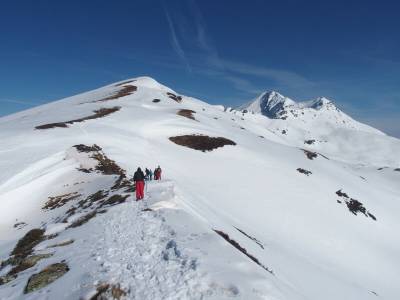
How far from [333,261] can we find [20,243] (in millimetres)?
28857

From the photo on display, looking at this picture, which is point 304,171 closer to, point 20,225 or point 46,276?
point 20,225

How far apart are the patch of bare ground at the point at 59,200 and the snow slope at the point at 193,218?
0.63 metres

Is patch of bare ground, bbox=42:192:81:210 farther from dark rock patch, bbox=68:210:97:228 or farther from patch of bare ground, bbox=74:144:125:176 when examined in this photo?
dark rock patch, bbox=68:210:97:228

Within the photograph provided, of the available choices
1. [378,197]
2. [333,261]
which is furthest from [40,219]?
[378,197]

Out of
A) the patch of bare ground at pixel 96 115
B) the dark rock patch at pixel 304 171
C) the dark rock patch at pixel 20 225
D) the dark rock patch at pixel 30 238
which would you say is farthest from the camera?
the dark rock patch at pixel 304 171

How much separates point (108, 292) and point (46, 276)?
3747mm

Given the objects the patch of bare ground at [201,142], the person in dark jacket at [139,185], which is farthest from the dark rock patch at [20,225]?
the patch of bare ground at [201,142]

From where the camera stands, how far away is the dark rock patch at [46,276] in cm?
1413

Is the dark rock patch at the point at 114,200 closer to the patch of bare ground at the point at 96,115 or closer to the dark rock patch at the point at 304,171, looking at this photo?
the patch of bare ground at the point at 96,115

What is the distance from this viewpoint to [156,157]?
173ft

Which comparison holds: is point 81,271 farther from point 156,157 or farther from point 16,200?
point 156,157

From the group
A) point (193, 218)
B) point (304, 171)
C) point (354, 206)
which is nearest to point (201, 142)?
point (304, 171)

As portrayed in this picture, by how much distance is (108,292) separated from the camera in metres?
12.2

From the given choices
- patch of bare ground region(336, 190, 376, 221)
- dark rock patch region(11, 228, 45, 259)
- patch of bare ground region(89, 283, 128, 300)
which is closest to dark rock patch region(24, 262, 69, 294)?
patch of bare ground region(89, 283, 128, 300)
